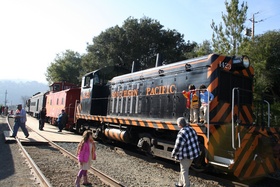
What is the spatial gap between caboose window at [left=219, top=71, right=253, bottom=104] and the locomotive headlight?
0.28 metres

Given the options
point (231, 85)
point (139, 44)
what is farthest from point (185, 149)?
point (139, 44)

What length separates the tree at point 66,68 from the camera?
54625 mm

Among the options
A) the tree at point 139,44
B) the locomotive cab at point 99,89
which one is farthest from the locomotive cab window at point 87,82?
the tree at point 139,44

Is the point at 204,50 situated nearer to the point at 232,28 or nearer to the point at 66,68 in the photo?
the point at 232,28

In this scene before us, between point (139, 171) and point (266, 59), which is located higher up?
point (266, 59)

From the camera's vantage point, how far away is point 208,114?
6.48 m

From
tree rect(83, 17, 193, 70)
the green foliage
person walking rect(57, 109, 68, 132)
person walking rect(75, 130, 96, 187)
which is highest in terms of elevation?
tree rect(83, 17, 193, 70)

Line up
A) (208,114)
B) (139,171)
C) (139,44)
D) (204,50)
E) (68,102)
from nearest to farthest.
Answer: (208,114)
(139,171)
(68,102)
(204,50)
(139,44)

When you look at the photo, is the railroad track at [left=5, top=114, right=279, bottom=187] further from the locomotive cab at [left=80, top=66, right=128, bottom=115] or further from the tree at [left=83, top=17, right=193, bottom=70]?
the tree at [left=83, top=17, right=193, bottom=70]

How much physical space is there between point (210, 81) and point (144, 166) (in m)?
3.28

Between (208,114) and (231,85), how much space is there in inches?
64.0

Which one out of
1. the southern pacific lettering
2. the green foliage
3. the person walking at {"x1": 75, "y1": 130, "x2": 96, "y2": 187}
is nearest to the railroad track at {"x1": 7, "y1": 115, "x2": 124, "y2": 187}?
the person walking at {"x1": 75, "y1": 130, "x2": 96, "y2": 187}

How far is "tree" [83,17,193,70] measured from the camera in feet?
105

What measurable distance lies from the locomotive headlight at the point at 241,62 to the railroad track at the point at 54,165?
4.28 m
